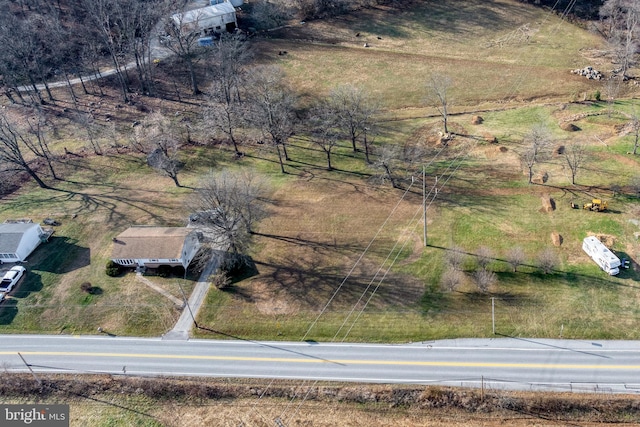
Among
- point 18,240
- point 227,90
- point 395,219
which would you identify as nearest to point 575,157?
point 395,219

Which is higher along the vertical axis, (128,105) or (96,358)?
(128,105)

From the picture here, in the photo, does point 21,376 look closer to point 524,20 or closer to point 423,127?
point 423,127

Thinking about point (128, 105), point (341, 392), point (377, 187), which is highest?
point (128, 105)

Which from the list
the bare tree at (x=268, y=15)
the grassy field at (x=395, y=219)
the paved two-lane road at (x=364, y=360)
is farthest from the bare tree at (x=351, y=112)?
the bare tree at (x=268, y=15)

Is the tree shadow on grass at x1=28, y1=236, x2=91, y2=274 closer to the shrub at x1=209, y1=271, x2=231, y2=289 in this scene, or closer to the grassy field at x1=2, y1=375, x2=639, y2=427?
the grassy field at x1=2, y1=375, x2=639, y2=427

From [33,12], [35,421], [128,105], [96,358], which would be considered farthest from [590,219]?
[33,12]

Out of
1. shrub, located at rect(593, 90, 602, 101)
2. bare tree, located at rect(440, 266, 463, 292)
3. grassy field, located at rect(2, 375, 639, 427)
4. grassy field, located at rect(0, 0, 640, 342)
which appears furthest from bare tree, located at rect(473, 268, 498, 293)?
shrub, located at rect(593, 90, 602, 101)
